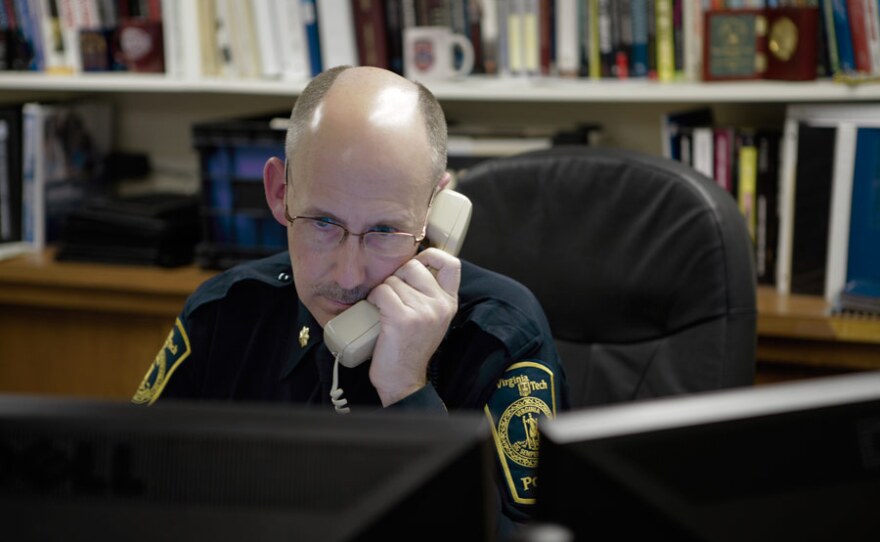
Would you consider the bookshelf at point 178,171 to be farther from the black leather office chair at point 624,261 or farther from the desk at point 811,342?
the black leather office chair at point 624,261

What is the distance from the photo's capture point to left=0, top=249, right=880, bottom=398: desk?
2309mm

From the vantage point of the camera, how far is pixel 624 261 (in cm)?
147

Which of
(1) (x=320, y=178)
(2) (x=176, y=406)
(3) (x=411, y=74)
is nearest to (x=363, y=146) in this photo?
(1) (x=320, y=178)

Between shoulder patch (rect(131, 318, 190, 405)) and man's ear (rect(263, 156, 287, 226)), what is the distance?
0.22 metres

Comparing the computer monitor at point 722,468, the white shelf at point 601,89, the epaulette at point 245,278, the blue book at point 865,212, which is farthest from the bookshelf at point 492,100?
the computer monitor at point 722,468

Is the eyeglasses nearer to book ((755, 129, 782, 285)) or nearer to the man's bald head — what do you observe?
the man's bald head

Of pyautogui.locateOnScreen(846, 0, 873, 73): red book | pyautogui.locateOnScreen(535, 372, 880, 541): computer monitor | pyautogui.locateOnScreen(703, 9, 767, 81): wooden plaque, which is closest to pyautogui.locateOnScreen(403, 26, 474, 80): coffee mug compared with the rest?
pyautogui.locateOnScreen(703, 9, 767, 81): wooden plaque

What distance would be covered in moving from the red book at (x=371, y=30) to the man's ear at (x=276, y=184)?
1.02 metres

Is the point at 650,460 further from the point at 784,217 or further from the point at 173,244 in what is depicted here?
the point at 173,244

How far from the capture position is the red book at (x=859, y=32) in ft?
6.57

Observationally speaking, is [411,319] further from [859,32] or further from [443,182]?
[859,32]

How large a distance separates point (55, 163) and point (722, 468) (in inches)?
93.1

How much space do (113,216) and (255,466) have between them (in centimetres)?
203

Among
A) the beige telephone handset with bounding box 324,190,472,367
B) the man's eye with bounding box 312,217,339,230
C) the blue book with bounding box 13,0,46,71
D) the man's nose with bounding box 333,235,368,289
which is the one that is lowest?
the beige telephone handset with bounding box 324,190,472,367
